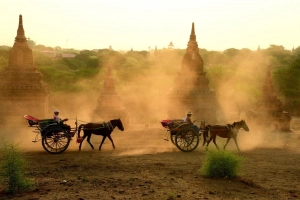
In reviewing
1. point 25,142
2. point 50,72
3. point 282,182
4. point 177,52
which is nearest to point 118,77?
point 50,72

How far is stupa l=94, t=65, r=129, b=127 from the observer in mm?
19500

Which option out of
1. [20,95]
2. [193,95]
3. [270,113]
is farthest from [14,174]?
[270,113]

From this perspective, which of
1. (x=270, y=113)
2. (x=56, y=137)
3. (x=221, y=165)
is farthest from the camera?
(x=270, y=113)

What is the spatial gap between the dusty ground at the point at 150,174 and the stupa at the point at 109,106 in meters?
5.25

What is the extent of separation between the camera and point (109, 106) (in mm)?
19609

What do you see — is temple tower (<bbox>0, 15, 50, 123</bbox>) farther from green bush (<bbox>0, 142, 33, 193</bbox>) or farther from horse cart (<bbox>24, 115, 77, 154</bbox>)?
green bush (<bbox>0, 142, 33, 193</bbox>)

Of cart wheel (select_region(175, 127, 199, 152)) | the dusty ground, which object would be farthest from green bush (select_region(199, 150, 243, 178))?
cart wheel (select_region(175, 127, 199, 152))

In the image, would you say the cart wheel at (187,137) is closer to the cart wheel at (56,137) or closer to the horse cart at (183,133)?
the horse cart at (183,133)

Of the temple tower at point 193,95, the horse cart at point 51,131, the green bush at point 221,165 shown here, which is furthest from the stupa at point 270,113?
the horse cart at point 51,131

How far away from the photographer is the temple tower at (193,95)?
67.4 feet

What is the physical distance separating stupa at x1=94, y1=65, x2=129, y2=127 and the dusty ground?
5.25m

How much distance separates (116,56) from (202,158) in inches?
2089

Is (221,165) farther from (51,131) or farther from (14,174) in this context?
(51,131)

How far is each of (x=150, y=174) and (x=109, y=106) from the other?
34.0ft
